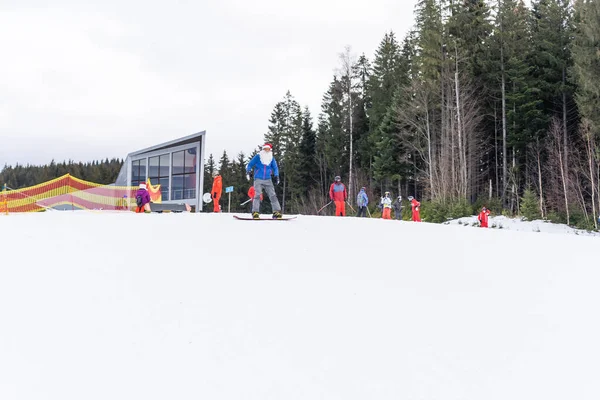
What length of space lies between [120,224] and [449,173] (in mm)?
24873

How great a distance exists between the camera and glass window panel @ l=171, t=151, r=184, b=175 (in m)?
31.3

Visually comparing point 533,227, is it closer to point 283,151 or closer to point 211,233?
point 211,233

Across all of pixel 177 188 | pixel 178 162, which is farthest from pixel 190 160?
pixel 177 188

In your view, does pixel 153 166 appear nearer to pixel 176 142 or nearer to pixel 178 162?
pixel 178 162

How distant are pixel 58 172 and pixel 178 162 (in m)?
91.5

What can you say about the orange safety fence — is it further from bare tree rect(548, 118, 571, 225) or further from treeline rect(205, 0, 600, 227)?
bare tree rect(548, 118, 571, 225)

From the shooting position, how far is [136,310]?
16.0ft

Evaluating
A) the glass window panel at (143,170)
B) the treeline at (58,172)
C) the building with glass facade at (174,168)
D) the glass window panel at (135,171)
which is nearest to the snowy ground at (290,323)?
the building with glass facade at (174,168)

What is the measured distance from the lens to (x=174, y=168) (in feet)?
104

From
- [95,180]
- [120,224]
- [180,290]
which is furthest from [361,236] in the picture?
[95,180]

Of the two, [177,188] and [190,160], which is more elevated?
[190,160]

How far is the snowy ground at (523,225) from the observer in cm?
2167

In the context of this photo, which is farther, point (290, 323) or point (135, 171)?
point (135, 171)

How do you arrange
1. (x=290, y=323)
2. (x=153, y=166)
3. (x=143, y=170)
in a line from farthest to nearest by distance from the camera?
(x=143, y=170) < (x=153, y=166) < (x=290, y=323)
